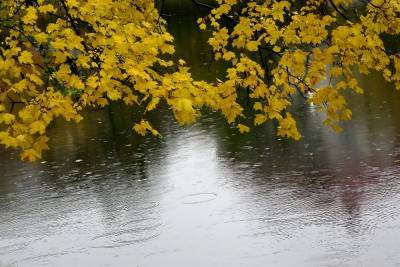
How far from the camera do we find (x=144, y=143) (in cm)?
2717

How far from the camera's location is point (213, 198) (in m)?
19.1

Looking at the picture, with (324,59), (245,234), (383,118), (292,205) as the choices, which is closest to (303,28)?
(324,59)

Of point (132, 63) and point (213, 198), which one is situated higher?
point (132, 63)

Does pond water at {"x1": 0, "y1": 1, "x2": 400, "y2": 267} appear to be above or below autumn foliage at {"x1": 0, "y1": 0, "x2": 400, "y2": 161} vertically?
below

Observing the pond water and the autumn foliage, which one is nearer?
the autumn foliage

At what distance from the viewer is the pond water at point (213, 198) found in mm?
15406

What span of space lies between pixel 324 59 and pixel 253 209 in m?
9.93

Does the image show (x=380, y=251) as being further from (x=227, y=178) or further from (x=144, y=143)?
(x=144, y=143)

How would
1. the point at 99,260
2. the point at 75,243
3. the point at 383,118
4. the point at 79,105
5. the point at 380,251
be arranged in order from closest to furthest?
the point at 79,105, the point at 380,251, the point at 99,260, the point at 75,243, the point at 383,118

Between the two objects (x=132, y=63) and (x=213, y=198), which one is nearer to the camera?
(x=132, y=63)

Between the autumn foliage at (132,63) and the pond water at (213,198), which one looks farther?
the pond water at (213,198)

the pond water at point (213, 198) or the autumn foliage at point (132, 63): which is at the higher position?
the autumn foliage at point (132, 63)

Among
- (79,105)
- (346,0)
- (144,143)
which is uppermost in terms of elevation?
(346,0)

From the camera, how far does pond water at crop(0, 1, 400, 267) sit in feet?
50.5
